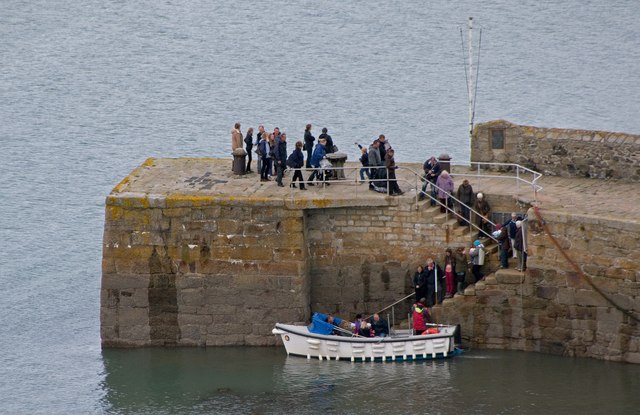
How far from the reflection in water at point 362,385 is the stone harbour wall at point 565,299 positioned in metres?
0.42

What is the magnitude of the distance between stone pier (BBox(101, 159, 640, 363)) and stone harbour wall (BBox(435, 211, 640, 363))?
5 centimetres

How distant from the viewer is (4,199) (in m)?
61.2

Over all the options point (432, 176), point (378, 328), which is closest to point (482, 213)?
point (432, 176)

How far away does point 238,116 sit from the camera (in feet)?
238

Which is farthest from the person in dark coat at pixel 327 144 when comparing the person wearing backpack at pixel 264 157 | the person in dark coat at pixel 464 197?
the person in dark coat at pixel 464 197

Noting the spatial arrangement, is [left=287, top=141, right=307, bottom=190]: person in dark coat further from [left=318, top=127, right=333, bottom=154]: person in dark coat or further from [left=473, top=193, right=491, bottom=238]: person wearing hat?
[left=473, top=193, right=491, bottom=238]: person wearing hat

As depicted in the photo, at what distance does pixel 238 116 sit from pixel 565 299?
111 feet

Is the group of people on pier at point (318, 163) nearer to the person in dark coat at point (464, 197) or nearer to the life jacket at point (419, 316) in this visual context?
the person in dark coat at point (464, 197)

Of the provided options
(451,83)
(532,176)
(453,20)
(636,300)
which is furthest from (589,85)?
(636,300)

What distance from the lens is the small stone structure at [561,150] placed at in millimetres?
43125

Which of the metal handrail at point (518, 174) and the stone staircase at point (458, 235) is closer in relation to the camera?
the stone staircase at point (458, 235)

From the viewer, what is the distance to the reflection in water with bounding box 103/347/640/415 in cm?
3866

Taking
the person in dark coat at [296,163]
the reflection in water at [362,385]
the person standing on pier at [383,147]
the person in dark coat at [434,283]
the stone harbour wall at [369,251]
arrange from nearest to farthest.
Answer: the reflection in water at [362,385], the person in dark coat at [434,283], the stone harbour wall at [369,251], the person in dark coat at [296,163], the person standing on pier at [383,147]

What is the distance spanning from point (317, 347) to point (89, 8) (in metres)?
53.7
